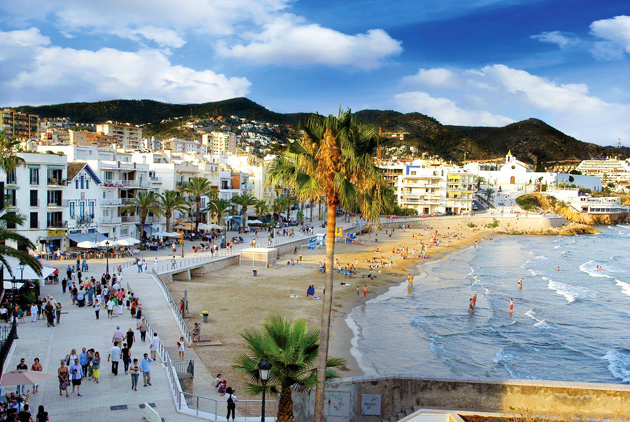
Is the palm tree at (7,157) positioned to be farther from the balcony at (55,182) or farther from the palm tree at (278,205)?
the palm tree at (278,205)

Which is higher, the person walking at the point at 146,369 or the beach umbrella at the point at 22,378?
the beach umbrella at the point at 22,378

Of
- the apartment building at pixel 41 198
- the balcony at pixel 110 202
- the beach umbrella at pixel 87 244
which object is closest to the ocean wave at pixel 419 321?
the beach umbrella at pixel 87 244

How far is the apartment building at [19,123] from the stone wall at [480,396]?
5889 inches

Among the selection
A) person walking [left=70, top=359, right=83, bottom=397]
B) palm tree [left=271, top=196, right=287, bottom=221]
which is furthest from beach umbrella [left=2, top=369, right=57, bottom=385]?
palm tree [left=271, top=196, right=287, bottom=221]

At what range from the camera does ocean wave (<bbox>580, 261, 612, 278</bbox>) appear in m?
47.4

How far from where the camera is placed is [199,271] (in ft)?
124

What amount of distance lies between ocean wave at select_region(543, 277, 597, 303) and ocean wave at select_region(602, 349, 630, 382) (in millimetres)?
11730

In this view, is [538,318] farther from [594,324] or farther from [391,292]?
[391,292]

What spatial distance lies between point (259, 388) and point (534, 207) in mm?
128165

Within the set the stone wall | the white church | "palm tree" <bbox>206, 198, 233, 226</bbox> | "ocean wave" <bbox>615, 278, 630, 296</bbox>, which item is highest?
the white church

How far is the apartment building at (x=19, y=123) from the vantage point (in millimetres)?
142875

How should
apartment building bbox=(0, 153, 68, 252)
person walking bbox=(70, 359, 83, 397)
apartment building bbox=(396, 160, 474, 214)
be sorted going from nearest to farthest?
person walking bbox=(70, 359, 83, 397) → apartment building bbox=(0, 153, 68, 252) → apartment building bbox=(396, 160, 474, 214)

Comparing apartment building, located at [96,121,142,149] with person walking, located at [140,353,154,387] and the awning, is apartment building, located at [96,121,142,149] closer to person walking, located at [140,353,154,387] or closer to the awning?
the awning

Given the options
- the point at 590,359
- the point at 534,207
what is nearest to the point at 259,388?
the point at 590,359
